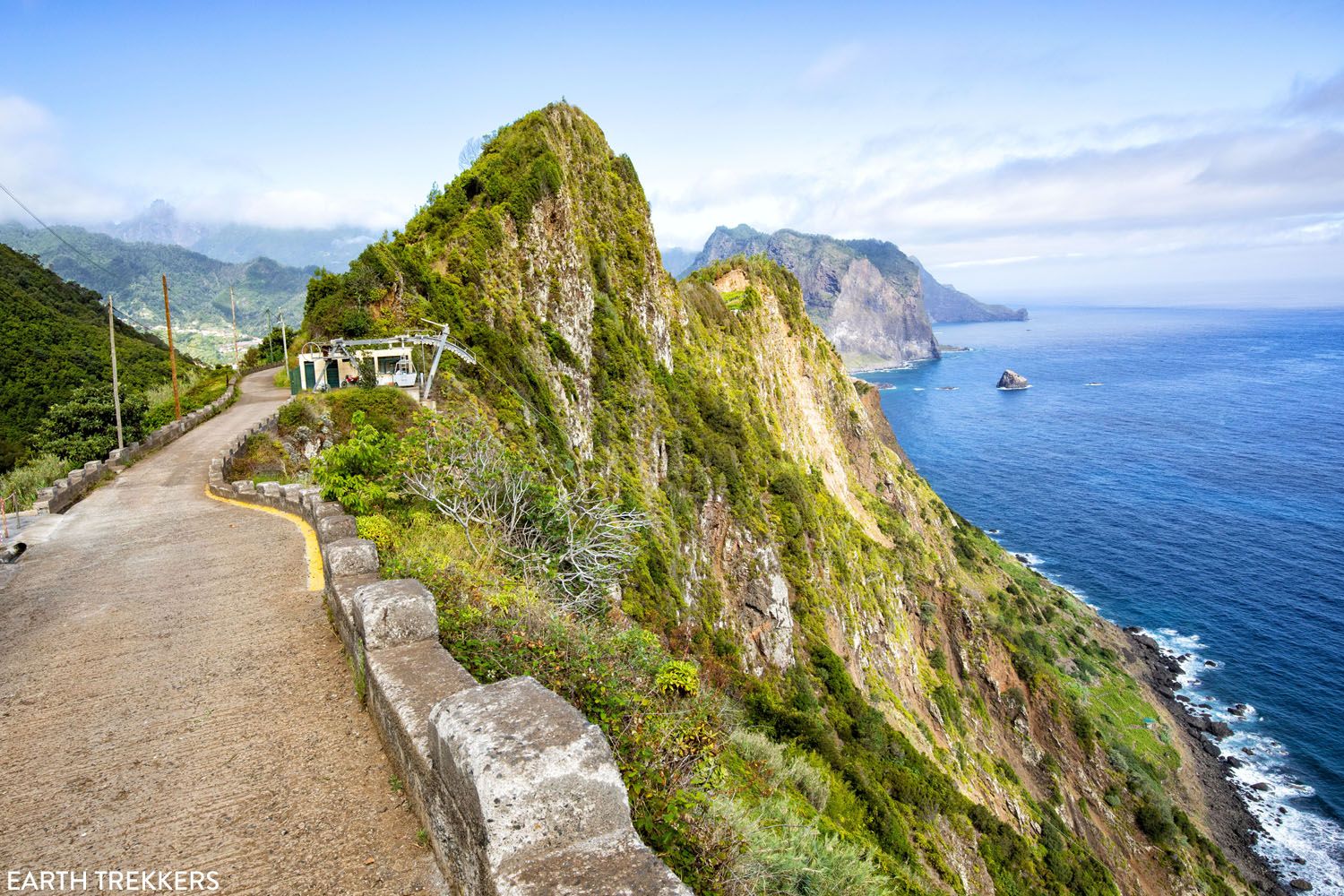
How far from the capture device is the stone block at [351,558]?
730 centimetres

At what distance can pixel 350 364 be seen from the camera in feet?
79.6

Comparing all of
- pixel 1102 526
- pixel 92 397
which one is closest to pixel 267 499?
pixel 92 397

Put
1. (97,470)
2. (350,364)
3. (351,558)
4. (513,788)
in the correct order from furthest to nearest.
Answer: (350,364), (97,470), (351,558), (513,788)

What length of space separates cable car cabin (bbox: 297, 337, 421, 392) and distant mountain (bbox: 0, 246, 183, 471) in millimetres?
17667

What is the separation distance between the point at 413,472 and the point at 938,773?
2798cm

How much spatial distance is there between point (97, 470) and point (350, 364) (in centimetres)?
793

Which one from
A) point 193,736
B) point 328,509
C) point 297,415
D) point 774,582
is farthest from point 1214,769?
point 193,736

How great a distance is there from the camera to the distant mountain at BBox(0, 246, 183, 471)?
136 ft

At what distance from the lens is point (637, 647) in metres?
8.46

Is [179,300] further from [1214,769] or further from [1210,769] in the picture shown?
[1214,769]

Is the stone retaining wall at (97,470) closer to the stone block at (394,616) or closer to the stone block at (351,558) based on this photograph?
the stone block at (351,558)

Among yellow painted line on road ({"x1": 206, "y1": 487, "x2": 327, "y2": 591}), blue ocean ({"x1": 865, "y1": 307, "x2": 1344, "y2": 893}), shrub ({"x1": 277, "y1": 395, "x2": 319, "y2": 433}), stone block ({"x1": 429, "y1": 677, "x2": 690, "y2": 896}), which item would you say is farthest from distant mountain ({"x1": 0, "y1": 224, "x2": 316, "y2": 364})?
stone block ({"x1": 429, "y1": 677, "x2": 690, "y2": 896})

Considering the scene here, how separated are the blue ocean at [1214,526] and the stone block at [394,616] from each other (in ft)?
162

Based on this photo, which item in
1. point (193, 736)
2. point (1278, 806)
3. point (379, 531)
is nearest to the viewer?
point (193, 736)
